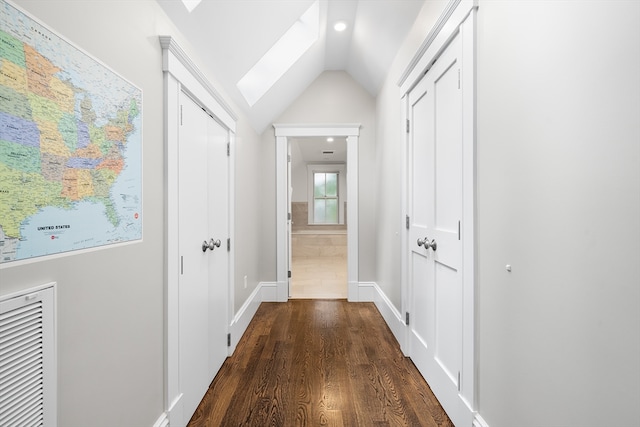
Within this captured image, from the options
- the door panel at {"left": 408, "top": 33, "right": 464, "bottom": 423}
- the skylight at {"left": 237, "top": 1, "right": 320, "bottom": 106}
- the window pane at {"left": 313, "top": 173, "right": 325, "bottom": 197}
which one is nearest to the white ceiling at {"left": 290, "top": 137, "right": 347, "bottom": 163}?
the window pane at {"left": 313, "top": 173, "right": 325, "bottom": 197}

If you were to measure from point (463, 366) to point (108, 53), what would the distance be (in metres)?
1.98

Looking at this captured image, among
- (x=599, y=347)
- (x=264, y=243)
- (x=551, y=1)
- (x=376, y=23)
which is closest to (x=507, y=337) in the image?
(x=599, y=347)

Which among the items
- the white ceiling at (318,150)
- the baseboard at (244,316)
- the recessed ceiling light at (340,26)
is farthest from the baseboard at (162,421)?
the white ceiling at (318,150)

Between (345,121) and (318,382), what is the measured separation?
284cm

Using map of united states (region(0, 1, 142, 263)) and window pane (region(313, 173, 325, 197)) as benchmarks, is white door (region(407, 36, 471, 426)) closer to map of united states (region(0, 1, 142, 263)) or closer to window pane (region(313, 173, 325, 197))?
map of united states (region(0, 1, 142, 263))

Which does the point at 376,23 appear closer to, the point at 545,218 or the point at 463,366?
the point at 545,218

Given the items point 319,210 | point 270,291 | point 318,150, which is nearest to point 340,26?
point 270,291

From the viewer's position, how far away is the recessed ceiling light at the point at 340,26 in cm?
293

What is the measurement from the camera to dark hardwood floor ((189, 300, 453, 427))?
1748mm

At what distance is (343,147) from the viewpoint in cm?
697

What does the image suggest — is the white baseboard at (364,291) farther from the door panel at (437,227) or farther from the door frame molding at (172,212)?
the door frame molding at (172,212)

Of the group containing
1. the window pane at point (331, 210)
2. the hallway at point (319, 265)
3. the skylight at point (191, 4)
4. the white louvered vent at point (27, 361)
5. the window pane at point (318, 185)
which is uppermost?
the skylight at point (191, 4)

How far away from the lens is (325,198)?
28.1 feet

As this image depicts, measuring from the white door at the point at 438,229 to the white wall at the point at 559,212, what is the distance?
0.25m
